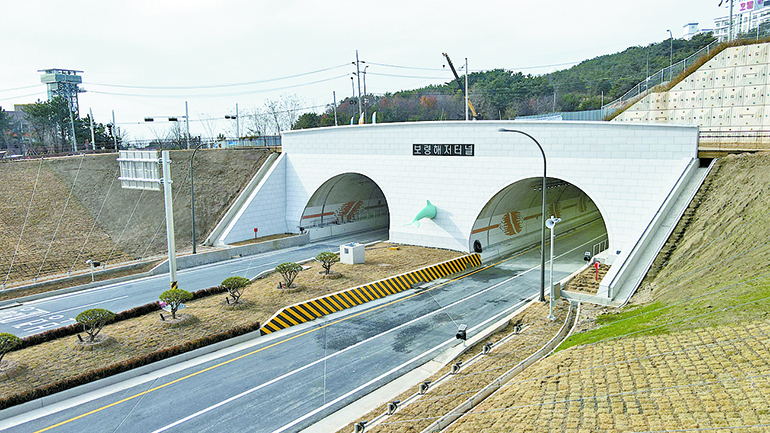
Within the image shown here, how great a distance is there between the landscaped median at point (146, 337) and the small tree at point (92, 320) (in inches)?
20.9

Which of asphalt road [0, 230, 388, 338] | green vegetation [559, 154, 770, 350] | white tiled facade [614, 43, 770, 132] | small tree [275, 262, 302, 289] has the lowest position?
asphalt road [0, 230, 388, 338]

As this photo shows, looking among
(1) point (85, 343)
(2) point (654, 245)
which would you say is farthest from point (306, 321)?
(2) point (654, 245)

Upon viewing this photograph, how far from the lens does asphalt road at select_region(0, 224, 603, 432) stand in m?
12.3

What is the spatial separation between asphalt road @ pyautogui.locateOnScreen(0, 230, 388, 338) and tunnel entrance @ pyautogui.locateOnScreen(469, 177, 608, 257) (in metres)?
10.3

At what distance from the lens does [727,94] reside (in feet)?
116

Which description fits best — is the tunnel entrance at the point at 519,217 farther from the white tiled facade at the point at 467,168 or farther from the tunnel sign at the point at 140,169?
the tunnel sign at the point at 140,169

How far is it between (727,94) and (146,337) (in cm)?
4084

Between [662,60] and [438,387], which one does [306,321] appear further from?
[662,60]

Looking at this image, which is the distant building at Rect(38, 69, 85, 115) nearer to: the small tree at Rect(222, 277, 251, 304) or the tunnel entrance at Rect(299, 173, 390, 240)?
the tunnel entrance at Rect(299, 173, 390, 240)

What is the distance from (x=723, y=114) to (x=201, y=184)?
40095 mm

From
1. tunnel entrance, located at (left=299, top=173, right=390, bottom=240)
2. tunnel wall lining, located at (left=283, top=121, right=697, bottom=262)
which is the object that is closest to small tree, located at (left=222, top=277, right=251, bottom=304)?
tunnel wall lining, located at (left=283, top=121, right=697, bottom=262)

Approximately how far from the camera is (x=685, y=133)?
892 inches

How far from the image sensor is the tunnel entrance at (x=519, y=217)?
29891 mm

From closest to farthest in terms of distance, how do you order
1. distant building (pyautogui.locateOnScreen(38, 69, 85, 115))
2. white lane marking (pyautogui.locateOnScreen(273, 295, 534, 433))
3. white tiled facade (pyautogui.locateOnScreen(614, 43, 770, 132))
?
white lane marking (pyautogui.locateOnScreen(273, 295, 534, 433)) < white tiled facade (pyautogui.locateOnScreen(614, 43, 770, 132)) < distant building (pyautogui.locateOnScreen(38, 69, 85, 115))
